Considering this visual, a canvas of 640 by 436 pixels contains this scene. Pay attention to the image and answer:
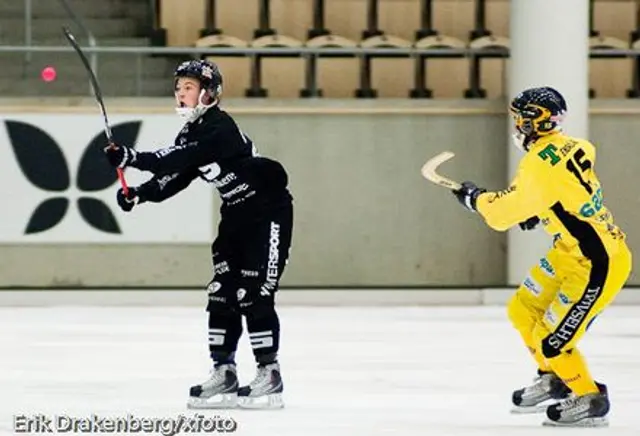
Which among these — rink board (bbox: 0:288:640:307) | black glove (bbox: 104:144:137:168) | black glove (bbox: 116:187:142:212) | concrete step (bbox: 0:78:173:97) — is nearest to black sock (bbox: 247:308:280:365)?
black glove (bbox: 116:187:142:212)

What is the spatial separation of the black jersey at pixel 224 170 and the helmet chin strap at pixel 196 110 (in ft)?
0.06

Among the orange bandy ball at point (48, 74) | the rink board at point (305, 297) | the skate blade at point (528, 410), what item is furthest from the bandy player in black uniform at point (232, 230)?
the orange bandy ball at point (48, 74)

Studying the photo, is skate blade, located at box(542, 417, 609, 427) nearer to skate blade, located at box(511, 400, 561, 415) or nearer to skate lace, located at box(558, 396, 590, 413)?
skate lace, located at box(558, 396, 590, 413)

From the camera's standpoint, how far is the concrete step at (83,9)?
13.7 meters

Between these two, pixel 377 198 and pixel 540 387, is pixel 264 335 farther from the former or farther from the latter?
pixel 377 198

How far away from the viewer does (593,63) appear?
15414mm

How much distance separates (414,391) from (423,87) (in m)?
7.41

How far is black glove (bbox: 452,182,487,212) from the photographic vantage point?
641 centimetres

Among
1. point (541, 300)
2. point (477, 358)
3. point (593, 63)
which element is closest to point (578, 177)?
point (541, 300)

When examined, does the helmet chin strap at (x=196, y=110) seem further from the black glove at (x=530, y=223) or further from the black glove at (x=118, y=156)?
the black glove at (x=530, y=223)

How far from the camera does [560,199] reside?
6.40 meters

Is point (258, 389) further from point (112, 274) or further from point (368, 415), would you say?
point (112, 274)
